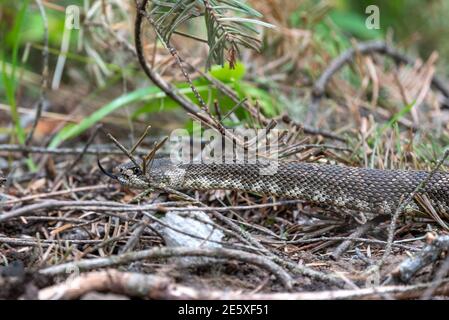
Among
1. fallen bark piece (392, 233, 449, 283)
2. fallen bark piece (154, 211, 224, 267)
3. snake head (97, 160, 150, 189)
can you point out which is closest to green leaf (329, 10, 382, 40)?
snake head (97, 160, 150, 189)

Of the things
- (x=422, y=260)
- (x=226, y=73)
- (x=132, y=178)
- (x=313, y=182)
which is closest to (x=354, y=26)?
(x=226, y=73)

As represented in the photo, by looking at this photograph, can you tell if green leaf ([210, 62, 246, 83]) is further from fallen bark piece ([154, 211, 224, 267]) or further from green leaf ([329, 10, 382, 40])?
green leaf ([329, 10, 382, 40])

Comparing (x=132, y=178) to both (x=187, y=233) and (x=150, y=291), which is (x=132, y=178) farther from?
(x=150, y=291)

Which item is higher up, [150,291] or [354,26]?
[354,26]

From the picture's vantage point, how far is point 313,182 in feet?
14.8

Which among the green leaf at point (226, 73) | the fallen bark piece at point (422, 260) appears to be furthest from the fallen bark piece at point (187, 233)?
the green leaf at point (226, 73)

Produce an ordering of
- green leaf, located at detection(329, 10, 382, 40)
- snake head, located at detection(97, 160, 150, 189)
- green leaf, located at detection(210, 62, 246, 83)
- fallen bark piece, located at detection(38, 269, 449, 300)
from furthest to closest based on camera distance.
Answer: green leaf, located at detection(329, 10, 382, 40) → green leaf, located at detection(210, 62, 246, 83) → snake head, located at detection(97, 160, 150, 189) → fallen bark piece, located at detection(38, 269, 449, 300)

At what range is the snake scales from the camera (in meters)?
4.34

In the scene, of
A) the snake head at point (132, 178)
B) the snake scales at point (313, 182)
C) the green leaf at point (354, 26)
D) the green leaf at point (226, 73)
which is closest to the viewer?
the snake scales at point (313, 182)

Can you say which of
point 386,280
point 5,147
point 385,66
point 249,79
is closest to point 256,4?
point 249,79

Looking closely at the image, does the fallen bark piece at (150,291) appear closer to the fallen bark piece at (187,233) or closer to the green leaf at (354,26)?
the fallen bark piece at (187,233)

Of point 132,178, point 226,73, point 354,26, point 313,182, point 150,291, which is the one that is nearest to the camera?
point 150,291

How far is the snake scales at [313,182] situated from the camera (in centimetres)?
434

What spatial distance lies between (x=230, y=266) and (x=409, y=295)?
3.31ft
